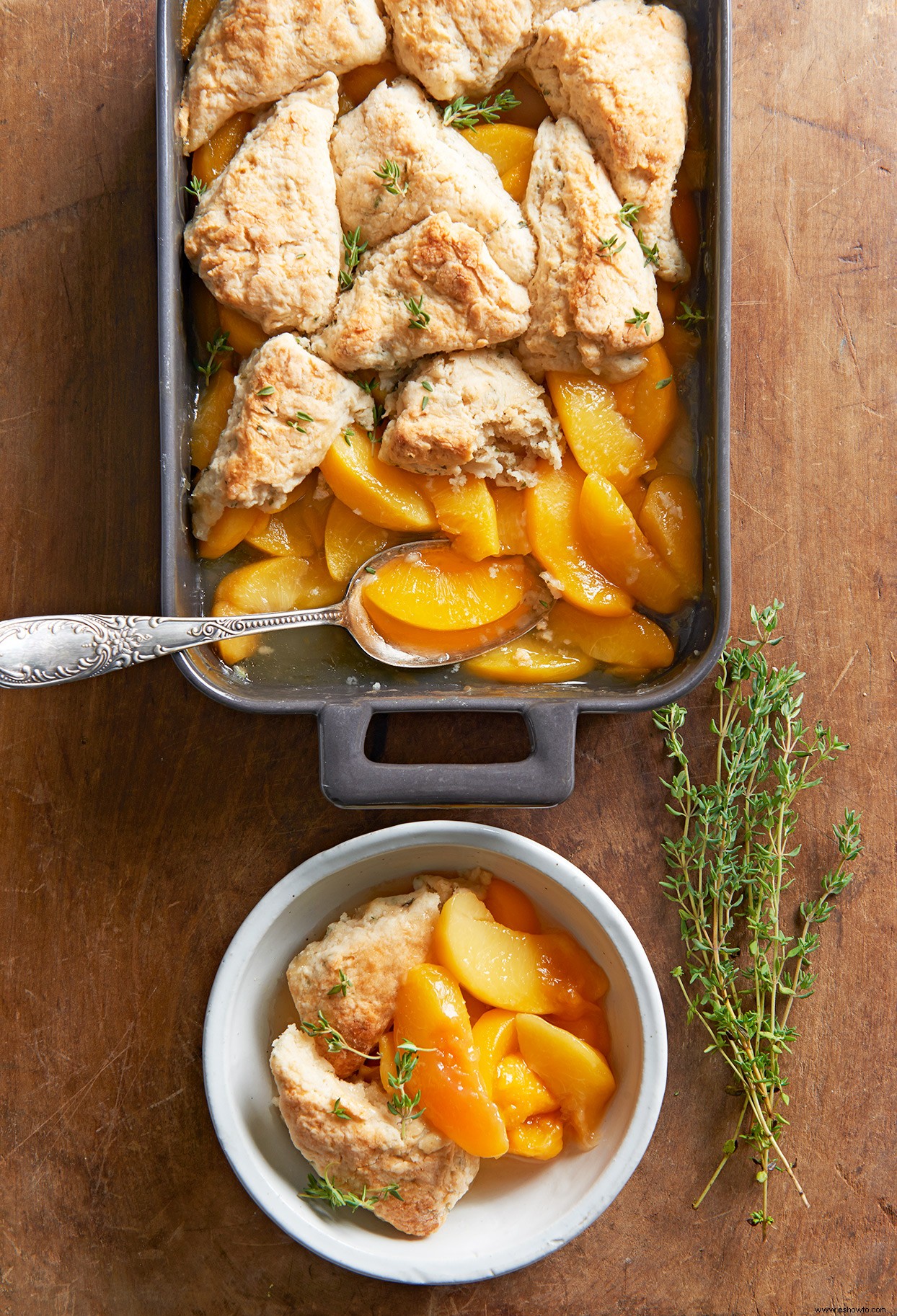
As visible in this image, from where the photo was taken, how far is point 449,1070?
1758mm

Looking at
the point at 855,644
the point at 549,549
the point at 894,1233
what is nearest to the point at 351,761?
the point at 549,549

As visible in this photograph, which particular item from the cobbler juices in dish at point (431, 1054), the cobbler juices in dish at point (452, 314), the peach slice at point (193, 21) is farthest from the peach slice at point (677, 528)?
the peach slice at point (193, 21)

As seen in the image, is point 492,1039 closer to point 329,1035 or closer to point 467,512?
point 329,1035

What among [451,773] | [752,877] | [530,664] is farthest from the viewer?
[752,877]

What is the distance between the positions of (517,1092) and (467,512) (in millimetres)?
1236

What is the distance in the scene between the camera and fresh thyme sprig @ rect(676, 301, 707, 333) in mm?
1775

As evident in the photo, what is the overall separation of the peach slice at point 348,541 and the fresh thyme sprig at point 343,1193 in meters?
1.27

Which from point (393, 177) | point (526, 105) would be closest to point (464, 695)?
point (393, 177)

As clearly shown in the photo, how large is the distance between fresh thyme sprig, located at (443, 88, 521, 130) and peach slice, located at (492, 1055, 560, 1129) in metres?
1.99

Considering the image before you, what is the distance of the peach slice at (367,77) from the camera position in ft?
5.92

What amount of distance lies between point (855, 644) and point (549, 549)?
0.84 metres

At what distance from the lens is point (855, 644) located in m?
2.07

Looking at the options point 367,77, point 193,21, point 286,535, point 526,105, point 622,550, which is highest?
point 193,21

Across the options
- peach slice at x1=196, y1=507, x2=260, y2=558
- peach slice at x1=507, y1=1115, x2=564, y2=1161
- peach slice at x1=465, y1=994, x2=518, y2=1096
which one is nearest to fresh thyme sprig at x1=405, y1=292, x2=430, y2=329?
peach slice at x1=196, y1=507, x2=260, y2=558
